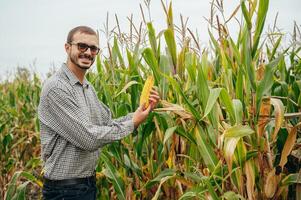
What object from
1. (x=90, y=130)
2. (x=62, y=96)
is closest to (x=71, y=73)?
(x=62, y=96)

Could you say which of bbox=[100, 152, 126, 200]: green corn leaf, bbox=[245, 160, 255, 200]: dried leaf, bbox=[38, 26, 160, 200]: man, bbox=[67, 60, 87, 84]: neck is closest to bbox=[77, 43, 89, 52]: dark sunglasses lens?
bbox=[38, 26, 160, 200]: man

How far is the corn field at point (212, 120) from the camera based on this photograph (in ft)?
6.00

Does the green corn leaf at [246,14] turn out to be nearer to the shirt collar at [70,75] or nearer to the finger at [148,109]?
the finger at [148,109]

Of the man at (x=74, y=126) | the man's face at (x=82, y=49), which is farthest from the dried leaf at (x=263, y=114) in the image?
the man's face at (x=82, y=49)

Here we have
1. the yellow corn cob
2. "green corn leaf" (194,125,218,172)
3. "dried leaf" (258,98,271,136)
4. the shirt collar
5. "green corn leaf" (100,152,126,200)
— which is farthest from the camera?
"green corn leaf" (100,152,126,200)

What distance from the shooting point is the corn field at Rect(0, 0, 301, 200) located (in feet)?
6.00

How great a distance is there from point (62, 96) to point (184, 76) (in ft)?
2.54

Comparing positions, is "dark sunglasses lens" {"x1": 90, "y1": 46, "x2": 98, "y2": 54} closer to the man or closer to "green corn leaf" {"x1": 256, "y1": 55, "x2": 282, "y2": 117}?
the man

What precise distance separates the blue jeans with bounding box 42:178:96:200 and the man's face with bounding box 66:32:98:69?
724mm

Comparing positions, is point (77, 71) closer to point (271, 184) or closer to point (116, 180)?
point (116, 180)

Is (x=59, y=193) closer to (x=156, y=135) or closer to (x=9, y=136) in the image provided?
(x=156, y=135)

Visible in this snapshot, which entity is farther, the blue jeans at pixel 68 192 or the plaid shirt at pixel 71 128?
the blue jeans at pixel 68 192

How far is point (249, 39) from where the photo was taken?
1.82 meters

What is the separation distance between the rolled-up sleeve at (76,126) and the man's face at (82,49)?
24cm
